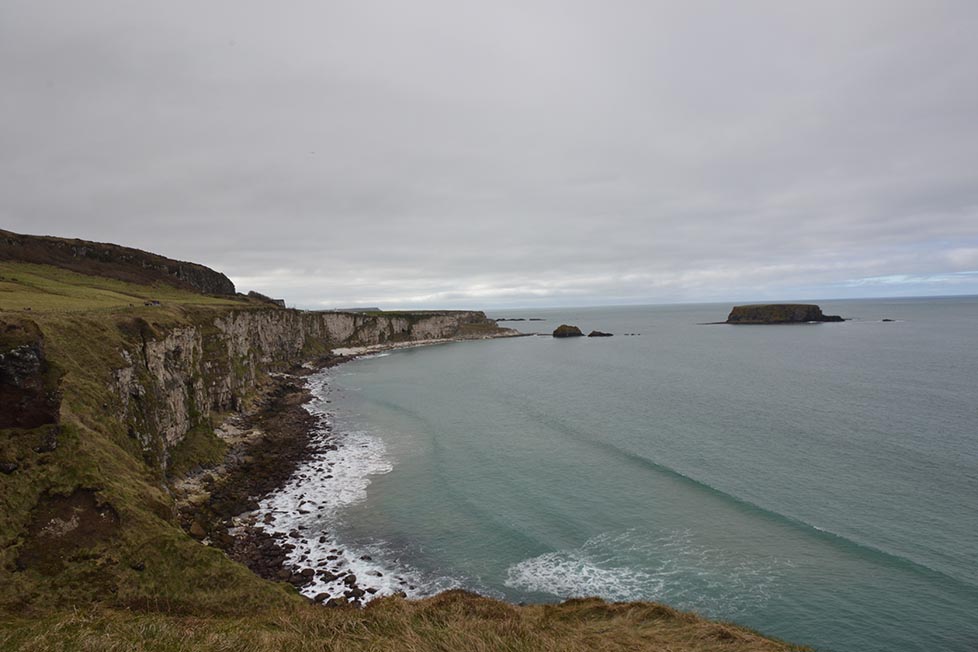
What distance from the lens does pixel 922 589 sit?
22.0m

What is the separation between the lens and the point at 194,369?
45156mm

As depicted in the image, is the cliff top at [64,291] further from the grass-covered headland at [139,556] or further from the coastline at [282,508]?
the coastline at [282,508]

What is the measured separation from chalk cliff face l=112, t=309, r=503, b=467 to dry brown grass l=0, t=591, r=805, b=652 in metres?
20.4

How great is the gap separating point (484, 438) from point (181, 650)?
1497 inches

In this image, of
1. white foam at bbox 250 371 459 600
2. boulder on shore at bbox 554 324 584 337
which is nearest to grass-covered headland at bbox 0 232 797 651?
white foam at bbox 250 371 459 600

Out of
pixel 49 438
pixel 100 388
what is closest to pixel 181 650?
pixel 49 438

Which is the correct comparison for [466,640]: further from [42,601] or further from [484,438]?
[484,438]

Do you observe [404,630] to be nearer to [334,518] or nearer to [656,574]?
[656,574]

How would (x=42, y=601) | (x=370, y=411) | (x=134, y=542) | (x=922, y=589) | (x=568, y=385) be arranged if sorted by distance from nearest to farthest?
1. (x=42, y=601)
2. (x=134, y=542)
3. (x=922, y=589)
4. (x=370, y=411)
5. (x=568, y=385)

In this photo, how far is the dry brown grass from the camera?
11.7 metres

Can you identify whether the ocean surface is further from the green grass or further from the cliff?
the green grass

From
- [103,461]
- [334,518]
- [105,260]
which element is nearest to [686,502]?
[334,518]

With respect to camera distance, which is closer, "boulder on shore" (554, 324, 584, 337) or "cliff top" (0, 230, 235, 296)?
"cliff top" (0, 230, 235, 296)

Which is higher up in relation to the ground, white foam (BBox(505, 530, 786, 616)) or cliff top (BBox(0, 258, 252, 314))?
cliff top (BBox(0, 258, 252, 314))
